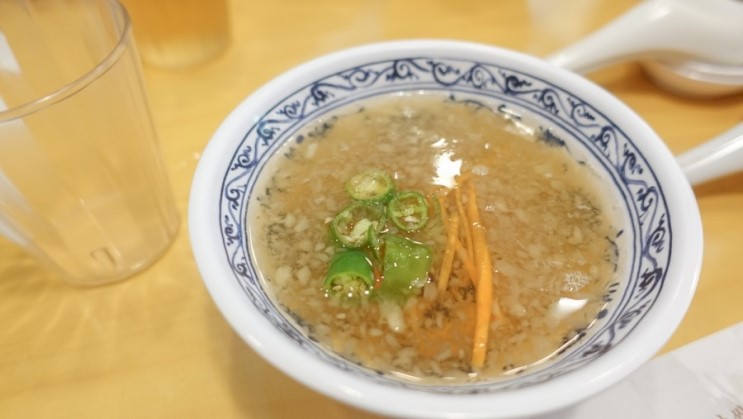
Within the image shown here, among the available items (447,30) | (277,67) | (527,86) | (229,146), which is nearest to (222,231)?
(229,146)

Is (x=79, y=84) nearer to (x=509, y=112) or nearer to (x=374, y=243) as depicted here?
(x=374, y=243)

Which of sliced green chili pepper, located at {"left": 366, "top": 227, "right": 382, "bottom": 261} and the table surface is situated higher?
sliced green chili pepper, located at {"left": 366, "top": 227, "right": 382, "bottom": 261}

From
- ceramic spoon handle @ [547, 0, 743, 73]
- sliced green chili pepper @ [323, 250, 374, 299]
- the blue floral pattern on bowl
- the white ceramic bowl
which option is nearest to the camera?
the white ceramic bowl

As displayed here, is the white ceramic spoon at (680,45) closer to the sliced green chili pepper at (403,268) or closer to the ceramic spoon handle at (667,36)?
the ceramic spoon handle at (667,36)

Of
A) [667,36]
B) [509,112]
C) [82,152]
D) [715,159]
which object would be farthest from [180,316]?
[667,36]

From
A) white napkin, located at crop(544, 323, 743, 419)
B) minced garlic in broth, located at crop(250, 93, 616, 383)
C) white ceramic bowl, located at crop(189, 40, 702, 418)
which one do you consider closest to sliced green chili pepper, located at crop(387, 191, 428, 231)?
minced garlic in broth, located at crop(250, 93, 616, 383)

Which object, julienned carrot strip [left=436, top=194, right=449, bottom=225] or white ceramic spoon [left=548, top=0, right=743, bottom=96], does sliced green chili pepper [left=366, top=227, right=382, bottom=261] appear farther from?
white ceramic spoon [left=548, top=0, right=743, bottom=96]

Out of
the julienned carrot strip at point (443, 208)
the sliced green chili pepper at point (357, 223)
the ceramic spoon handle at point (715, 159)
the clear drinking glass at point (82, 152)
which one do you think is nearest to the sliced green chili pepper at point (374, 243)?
the sliced green chili pepper at point (357, 223)
